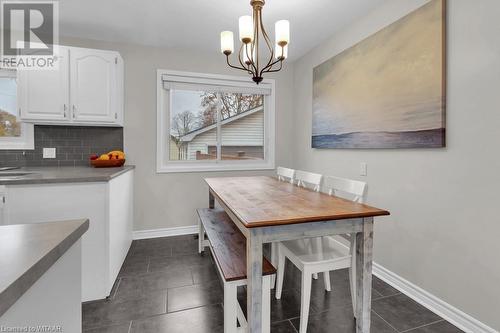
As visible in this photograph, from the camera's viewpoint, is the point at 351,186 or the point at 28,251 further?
the point at 351,186

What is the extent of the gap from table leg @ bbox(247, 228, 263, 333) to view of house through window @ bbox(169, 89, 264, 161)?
8.00 ft

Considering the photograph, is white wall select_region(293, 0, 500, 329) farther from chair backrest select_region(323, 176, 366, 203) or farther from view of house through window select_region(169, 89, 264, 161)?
view of house through window select_region(169, 89, 264, 161)

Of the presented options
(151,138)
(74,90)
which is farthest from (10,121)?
(151,138)

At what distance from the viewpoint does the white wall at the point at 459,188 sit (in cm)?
154

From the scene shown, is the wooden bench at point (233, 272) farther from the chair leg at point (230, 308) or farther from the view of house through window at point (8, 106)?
the view of house through window at point (8, 106)

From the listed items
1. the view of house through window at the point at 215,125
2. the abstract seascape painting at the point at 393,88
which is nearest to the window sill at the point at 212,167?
the view of house through window at the point at 215,125

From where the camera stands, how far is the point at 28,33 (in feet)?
9.11

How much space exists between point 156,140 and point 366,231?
2.70 metres

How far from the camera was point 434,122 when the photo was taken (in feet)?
6.02

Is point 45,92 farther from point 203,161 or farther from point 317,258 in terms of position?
point 317,258

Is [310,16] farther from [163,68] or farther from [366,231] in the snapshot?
[366,231]

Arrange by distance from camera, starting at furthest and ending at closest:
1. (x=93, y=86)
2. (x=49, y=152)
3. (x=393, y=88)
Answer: (x=49, y=152)
(x=93, y=86)
(x=393, y=88)

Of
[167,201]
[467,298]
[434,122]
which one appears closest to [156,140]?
[167,201]

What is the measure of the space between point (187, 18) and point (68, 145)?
198 cm
